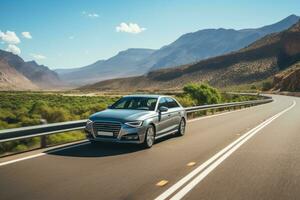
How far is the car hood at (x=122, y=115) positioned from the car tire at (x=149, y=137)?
349mm

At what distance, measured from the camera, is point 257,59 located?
16550 centimetres

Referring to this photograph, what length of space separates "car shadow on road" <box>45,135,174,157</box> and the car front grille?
1.43 feet

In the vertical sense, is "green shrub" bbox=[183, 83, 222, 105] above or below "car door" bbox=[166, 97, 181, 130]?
below

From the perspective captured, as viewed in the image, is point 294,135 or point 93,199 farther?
point 294,135

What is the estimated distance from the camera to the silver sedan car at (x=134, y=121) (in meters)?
10.8

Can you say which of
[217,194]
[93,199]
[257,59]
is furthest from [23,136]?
[257,59]

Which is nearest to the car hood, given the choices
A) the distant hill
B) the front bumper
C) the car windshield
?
the front bumper

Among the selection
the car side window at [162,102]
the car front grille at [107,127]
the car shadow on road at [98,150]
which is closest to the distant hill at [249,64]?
the car side window at [162,102]

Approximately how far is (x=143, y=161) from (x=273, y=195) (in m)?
3.46

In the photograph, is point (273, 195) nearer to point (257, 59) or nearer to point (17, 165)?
point (17, 165)

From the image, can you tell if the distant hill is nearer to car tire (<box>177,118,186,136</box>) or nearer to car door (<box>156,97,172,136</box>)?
car tire (<box>177,118,186,136</box>)

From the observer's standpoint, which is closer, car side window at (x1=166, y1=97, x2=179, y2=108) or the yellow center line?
the yellow center line

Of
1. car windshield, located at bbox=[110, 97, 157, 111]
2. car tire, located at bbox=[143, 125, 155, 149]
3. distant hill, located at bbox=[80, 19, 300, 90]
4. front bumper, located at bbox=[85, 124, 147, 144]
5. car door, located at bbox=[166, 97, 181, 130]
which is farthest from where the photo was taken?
distant hill, located at bbox=[80, 19, 300, 90]

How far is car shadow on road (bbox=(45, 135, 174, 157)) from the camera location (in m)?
10.3
